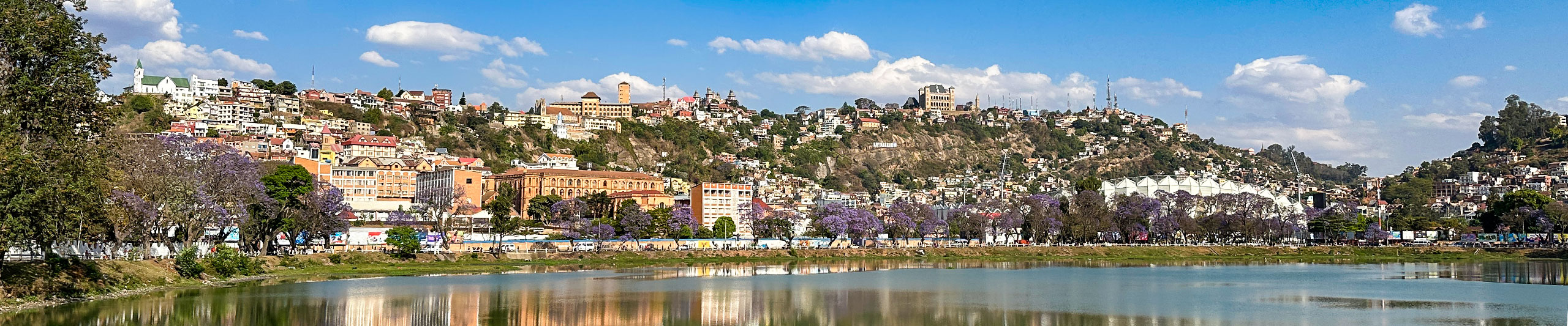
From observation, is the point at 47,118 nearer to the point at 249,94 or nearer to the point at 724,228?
the point at 724,228

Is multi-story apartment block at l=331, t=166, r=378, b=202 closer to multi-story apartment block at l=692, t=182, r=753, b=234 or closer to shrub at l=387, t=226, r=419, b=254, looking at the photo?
multi-story apartment block at l=692, t=182, r=753, b=234

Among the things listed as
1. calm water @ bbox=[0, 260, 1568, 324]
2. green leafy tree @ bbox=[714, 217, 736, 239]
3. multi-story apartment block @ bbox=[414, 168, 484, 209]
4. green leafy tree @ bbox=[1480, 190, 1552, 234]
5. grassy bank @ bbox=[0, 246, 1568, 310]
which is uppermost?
multi-story apartment block @ bbox=[414, 168, 484, 209]

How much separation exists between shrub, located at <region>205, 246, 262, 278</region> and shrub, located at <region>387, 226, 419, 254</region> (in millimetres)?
14296

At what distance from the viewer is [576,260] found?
3004 inches

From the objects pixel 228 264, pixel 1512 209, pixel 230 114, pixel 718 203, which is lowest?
pixel 228 264

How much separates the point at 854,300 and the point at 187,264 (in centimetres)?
2841

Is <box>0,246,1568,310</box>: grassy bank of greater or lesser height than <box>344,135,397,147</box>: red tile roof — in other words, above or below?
below

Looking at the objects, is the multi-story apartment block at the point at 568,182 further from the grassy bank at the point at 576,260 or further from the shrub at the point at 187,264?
the shrub at the point at 187,264

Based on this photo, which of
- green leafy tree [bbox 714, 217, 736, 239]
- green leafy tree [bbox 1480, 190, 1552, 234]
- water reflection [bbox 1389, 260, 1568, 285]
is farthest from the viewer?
green leafy tree [bbox 714, 217, 736, 239]

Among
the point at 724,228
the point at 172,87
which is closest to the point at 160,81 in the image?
the point at 172,87

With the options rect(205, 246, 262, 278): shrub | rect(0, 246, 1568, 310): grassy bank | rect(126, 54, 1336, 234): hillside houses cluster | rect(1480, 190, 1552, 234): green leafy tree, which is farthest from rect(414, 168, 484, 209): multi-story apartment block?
rect(1480, 190, 1552, 234): green leafy tree

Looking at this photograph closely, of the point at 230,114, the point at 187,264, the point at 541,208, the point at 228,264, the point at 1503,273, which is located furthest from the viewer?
the point at 230,114

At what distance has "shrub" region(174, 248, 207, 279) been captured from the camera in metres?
48.4

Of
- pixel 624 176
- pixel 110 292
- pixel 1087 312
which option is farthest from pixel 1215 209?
pixel 110 292
